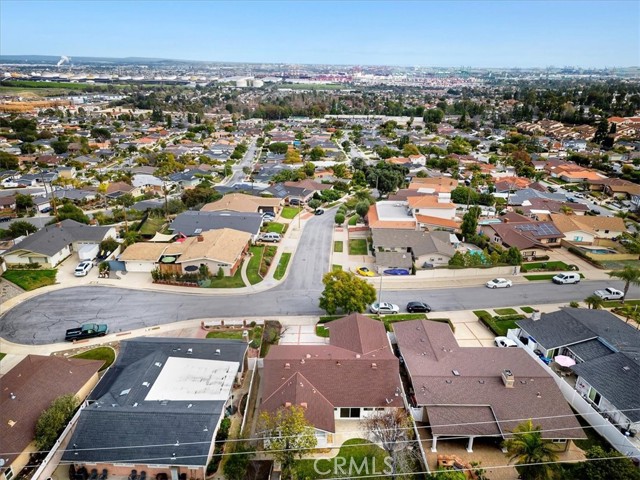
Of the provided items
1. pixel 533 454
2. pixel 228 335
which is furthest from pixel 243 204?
pixel 533 454

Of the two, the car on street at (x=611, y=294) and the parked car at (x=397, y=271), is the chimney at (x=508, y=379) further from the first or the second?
the car on street at (x=611, y=294)

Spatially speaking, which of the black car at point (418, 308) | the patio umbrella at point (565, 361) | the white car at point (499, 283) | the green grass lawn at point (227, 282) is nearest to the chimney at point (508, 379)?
the patio umbrella at point (565, 361)

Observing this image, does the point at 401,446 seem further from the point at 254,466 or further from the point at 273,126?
the point at 273,126

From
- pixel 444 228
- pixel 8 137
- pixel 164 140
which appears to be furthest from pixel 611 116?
pixel 8 137

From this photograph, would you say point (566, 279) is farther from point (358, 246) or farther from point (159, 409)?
point (159, 409)

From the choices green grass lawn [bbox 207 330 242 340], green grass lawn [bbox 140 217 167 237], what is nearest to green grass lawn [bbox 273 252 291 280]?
green grass lawn [bbox 207 330 242 340]

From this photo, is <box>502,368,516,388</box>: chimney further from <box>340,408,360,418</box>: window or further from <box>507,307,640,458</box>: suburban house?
<box>340,408,360,418</box>: window

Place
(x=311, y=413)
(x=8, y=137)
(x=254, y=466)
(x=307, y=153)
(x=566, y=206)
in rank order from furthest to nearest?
(x=8, y=137)
(x=307, y=153)
(x=566, y=206)
(x=311, y=413)
(x=254, y=466)
